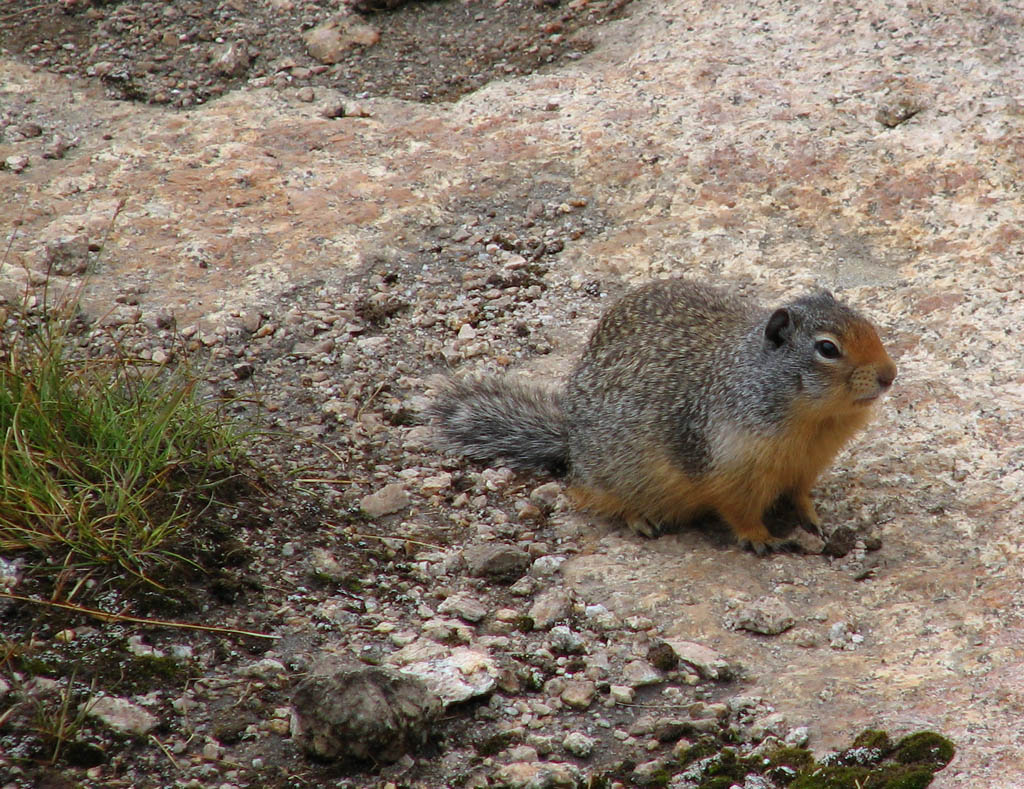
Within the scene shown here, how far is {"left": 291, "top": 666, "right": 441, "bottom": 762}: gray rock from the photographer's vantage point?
325cm

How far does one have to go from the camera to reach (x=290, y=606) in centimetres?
409

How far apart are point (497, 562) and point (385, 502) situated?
68cm

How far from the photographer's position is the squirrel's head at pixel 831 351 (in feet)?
14.3

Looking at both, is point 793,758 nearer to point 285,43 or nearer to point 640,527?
point 640,527

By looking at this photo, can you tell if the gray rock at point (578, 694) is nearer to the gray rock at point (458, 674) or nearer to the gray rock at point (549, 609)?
the gray rock at point (458, 674)

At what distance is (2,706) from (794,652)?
2578 mm

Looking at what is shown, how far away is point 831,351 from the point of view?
444 cm

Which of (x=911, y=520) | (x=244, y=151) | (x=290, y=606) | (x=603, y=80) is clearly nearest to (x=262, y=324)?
(x=244, y=151)

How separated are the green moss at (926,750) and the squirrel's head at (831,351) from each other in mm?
1524

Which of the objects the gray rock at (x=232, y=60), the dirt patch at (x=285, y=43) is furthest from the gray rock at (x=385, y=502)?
the gray rock at (x=232, y=60)

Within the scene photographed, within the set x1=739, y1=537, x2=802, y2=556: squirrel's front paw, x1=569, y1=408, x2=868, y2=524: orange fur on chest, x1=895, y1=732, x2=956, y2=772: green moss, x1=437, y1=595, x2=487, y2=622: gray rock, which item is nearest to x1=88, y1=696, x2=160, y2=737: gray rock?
x1=437, y1=595, x2=487, y2=622: gray rock

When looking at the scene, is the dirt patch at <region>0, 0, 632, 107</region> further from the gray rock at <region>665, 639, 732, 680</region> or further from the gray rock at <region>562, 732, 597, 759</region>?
the gray rock at <region>562, 732, 597, 759</region>

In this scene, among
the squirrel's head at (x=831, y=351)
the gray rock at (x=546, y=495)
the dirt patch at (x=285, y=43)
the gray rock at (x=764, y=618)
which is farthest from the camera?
the dirt patch at (x=285, y=43)

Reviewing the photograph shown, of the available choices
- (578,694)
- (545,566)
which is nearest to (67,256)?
(545,566)
